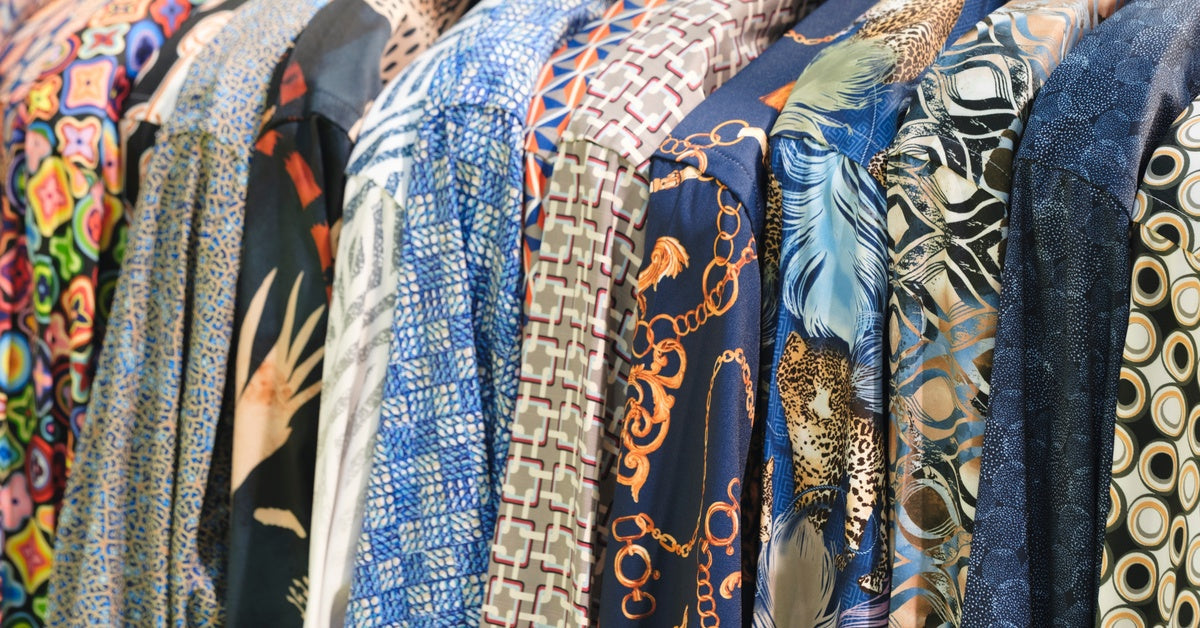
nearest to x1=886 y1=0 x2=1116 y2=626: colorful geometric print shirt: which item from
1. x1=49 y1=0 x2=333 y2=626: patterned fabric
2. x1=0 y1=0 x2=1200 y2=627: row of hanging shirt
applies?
x1=0 y1=0 x2=1200 y2=627: row of hanging shirt

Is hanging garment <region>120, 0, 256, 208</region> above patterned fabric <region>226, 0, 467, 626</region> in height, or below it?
above

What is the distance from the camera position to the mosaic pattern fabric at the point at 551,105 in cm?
68

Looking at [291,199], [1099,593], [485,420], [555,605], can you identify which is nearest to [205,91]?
[291,199]

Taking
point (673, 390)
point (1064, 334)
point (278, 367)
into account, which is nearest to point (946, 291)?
point (1064, 334)

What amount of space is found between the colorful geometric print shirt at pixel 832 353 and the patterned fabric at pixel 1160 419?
0.41 ft

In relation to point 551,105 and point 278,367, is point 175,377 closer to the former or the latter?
point 278,367

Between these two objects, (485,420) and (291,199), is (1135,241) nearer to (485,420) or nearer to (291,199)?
(485,420)

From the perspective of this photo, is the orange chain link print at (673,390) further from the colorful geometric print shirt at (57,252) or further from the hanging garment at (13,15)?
the hanging garment at (13,15)

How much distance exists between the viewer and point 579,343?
653mm

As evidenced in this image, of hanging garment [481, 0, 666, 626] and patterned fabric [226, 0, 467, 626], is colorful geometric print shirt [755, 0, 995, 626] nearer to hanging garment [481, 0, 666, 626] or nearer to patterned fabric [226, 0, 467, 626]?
hanging garment [481, 0, 666, 626]

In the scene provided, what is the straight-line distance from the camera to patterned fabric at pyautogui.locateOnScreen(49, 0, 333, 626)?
0.77 meters

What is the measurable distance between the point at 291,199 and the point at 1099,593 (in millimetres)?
562

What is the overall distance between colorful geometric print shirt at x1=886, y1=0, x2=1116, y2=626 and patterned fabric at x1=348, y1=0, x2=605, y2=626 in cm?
25

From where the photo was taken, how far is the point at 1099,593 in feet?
1.75
